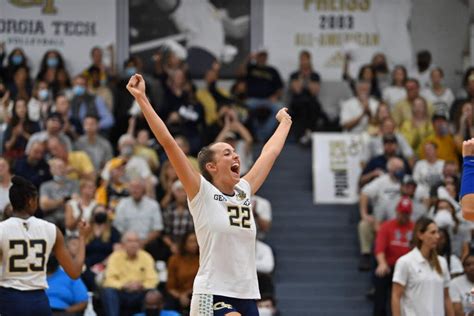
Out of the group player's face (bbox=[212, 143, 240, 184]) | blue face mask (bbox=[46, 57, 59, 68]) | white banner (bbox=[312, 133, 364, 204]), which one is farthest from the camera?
blue face mask (bbox=[46, 57, 59, 68])

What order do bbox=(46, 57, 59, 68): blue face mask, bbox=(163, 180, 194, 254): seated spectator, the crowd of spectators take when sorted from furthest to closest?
bbox=(46, 57, 59, 68): blue face mask, bbox=(163, 180, 194, 254): seated spectator, the crowd of spectators

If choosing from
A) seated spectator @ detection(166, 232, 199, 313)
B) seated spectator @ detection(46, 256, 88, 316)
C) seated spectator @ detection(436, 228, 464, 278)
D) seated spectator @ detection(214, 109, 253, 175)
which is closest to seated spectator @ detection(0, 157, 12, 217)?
seated spectator @ detection(46, 256, 88, 316)

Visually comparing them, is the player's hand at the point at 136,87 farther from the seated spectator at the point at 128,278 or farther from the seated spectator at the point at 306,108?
the seated spectator at the point at 306,108

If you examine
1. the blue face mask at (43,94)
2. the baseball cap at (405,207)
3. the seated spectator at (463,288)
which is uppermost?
the blue face mask at (43,94)

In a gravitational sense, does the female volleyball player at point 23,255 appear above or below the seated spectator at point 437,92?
below

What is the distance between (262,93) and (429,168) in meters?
3.43

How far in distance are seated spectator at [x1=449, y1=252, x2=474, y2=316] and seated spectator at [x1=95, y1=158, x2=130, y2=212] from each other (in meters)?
4.78

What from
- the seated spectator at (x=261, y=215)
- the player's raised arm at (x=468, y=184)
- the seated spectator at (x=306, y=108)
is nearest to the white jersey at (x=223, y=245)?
the player's raised arm at (x=468, y=184)

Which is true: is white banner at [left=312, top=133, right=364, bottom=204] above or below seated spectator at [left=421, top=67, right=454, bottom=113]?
below

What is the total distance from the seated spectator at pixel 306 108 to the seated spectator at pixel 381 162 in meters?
2.00

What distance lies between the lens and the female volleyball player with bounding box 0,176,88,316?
9.91 meters

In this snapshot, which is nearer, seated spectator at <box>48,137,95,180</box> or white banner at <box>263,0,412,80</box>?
seated spectator at <box>48,137,95,180</box>

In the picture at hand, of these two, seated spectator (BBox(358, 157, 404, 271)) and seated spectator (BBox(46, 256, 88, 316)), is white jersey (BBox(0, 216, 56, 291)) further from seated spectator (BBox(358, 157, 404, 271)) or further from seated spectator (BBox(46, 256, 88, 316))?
seated spectator (BBox(358, 157, 404, 271))

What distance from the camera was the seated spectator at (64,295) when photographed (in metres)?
14.0
